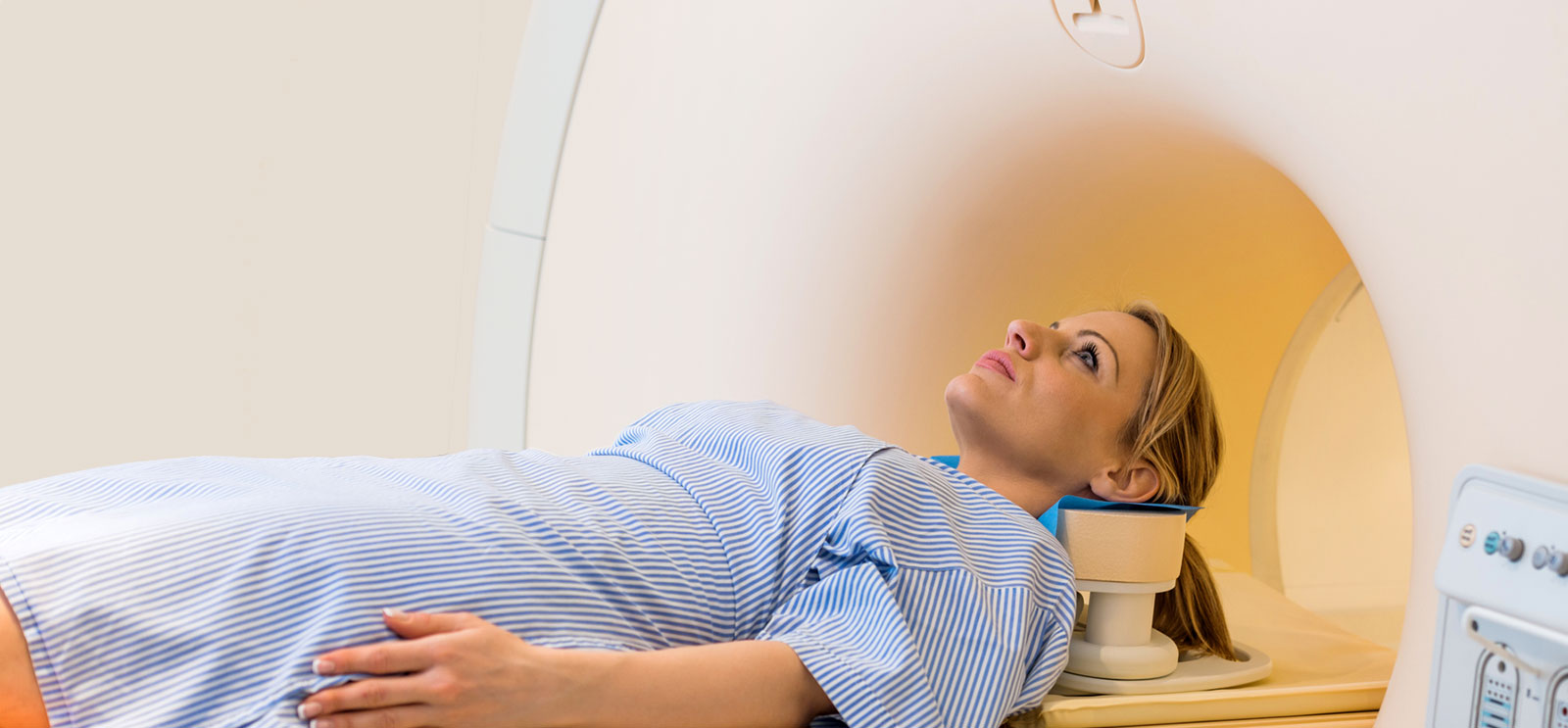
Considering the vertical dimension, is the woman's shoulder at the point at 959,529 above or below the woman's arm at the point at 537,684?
above

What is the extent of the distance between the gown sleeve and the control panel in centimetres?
38

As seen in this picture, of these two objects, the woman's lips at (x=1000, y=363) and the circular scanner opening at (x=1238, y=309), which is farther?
the circular scanner opening at (x=1238, y=309)

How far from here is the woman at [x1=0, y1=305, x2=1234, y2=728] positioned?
1047 mm

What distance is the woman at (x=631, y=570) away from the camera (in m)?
1.05

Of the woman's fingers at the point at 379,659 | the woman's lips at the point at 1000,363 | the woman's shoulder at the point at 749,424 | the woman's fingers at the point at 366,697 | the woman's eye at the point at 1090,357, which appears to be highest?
the woman's eye at the point at 1090,357

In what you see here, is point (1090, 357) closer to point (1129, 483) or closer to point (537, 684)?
point (1129, 483)

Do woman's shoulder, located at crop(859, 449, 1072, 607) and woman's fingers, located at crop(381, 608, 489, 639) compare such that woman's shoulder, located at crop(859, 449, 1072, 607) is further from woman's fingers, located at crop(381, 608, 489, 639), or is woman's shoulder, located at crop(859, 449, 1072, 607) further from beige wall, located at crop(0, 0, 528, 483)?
beige wall, located at crop(0, 0, 528, 483)

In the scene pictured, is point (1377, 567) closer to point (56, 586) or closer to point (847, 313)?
point (847, 313)

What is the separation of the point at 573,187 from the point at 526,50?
351 mm

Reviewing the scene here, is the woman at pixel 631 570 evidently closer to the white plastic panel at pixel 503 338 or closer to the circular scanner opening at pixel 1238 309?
the circular scanner opening at pixel 1238 309

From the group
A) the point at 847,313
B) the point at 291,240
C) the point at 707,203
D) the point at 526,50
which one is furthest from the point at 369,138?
the point at 847,313

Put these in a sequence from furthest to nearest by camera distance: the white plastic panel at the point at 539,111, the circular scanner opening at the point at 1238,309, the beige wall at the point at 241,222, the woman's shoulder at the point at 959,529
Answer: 1. the beige wall at the point at 241,222
2. the white plastic panel at the point at 539,111
3. the circular scanner opening at the point at 1238,309
4. the woman's shoulder at the point at 959,529

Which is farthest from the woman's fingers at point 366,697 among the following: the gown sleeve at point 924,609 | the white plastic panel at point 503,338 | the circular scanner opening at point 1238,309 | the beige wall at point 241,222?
the beige wall at point 241,222

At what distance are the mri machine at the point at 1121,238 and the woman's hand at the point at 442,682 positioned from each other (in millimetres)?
559
